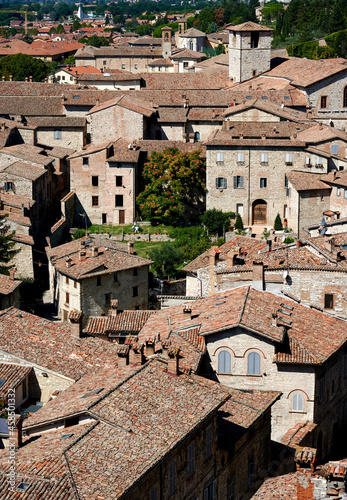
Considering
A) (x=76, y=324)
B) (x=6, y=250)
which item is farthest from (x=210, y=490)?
(x=6, y=250)

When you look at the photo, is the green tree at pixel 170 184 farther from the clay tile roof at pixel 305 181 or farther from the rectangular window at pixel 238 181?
the clay tile roof at pixel 305 181

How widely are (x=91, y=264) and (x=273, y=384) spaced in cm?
1999

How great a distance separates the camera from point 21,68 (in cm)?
13100

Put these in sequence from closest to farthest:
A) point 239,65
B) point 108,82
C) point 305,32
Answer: point 239,65 → point 108,82 → point 305,32

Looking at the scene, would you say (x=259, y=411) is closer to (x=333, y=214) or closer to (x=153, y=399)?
(x=153, y=399)

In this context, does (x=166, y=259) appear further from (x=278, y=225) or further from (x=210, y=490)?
(x=210, y=490)

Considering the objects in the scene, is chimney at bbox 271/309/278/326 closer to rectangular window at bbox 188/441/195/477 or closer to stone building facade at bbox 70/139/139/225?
rectangular window at bbox 188/441/195/477

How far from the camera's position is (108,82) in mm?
108562

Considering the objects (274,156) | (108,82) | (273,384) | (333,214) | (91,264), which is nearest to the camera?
(273,384)

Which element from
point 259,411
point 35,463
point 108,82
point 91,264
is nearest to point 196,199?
point 91,264

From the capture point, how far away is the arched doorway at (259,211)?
76.2m

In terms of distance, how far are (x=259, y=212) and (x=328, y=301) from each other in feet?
100

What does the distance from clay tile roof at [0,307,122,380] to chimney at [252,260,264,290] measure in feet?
23.2

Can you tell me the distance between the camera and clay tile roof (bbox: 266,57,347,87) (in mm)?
88169
